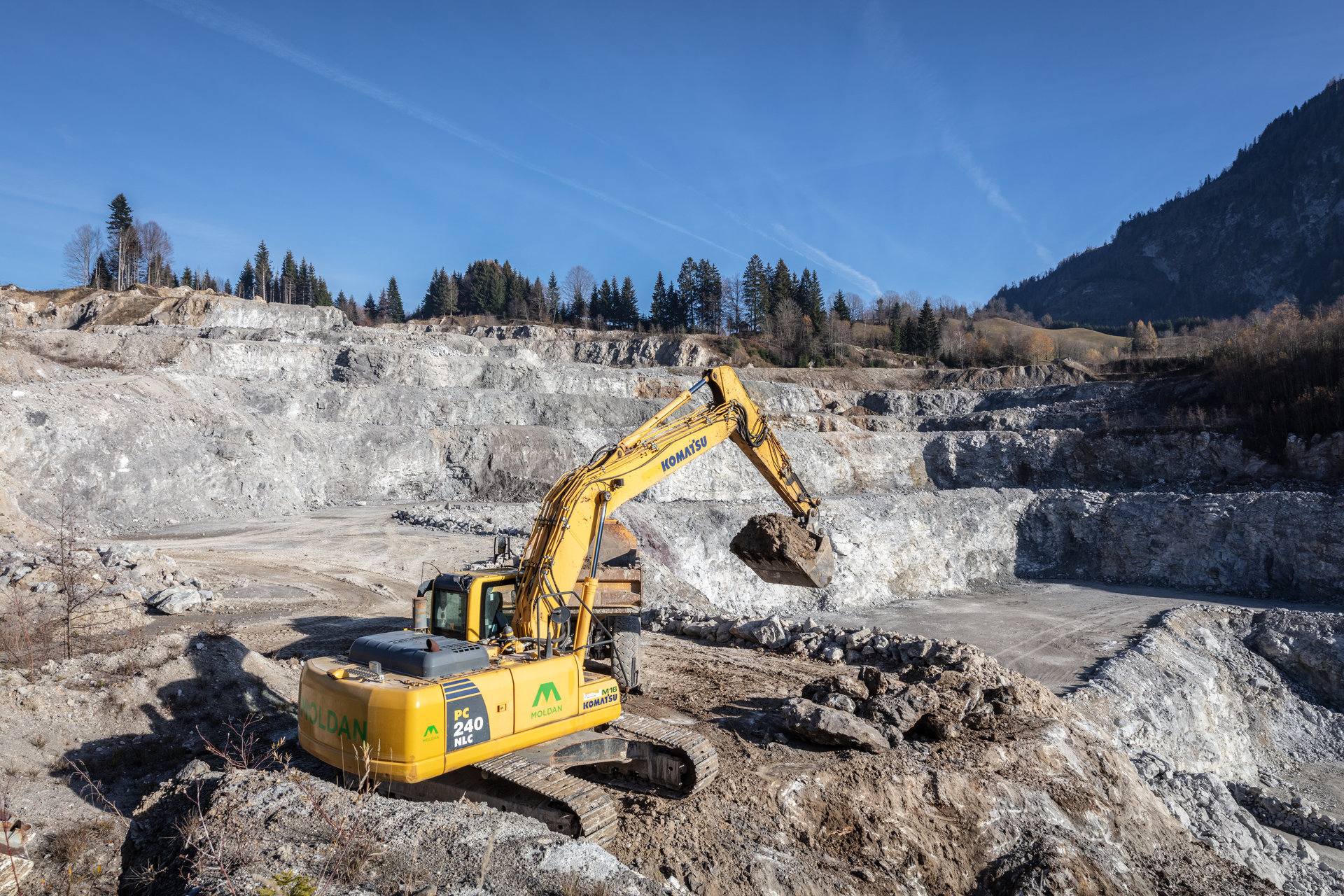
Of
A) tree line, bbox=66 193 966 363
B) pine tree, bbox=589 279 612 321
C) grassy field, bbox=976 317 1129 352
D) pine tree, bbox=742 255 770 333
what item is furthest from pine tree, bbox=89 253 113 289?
grassy field, bbox=976 317 1129 352

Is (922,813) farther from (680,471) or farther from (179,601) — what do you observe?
(680,471)

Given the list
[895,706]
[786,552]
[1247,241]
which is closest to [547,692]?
[895,706]

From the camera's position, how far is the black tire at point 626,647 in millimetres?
8547

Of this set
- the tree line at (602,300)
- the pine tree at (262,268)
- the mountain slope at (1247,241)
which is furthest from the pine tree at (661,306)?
the mountain slope at (1247,241)

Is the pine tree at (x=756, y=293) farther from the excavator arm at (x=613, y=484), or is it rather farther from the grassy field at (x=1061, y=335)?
the excavator arm at (x=613, y=484)

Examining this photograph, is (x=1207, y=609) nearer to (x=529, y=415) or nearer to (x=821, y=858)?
(x=821, y=858)

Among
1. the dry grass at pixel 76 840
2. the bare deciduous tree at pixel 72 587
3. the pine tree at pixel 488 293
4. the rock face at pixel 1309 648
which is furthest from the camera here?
the pine tree at pixel 488 293

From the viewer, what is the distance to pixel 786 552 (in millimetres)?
9852

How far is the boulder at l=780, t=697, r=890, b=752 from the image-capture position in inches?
291

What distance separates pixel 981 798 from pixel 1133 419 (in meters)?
45.5

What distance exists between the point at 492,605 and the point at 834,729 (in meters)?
3.82

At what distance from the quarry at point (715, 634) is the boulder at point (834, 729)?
3 centimetres

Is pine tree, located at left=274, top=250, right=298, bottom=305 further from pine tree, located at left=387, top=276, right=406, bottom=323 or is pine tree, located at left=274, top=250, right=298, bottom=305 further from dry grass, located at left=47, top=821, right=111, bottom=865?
dry grass, located at left=47, top=821, right=111, bottom=865

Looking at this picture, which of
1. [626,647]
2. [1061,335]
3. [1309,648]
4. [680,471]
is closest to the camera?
[626,647]
